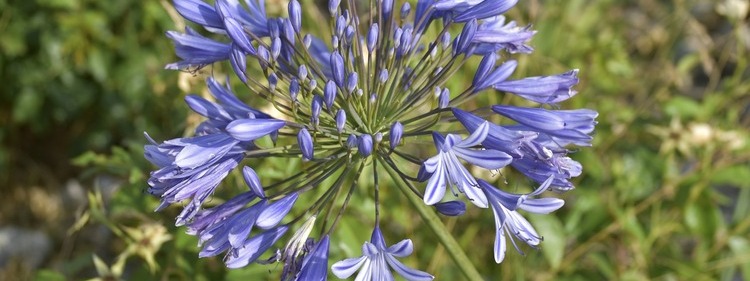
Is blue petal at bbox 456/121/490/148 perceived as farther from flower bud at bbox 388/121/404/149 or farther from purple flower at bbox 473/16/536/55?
purple flower at bbox 473/16/536/55

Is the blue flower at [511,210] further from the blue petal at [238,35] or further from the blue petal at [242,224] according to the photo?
the blue petal at [238,35]

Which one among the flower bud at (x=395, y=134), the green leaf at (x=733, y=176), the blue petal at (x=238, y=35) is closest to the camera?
the flower bud at (x=395, y=134)

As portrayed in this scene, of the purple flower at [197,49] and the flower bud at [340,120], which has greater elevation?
the purple flower at [197,49]

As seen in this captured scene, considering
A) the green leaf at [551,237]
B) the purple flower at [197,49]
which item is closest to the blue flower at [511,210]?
the purple flower at [197,49]

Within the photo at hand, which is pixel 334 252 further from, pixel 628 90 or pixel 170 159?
pixel 628 90

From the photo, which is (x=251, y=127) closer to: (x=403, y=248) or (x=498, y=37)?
(x=403, y=248)

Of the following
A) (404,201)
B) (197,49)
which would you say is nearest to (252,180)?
(197,49)

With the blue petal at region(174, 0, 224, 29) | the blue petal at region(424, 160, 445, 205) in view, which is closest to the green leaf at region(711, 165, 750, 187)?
the blue petal at region(424, 160, 445, 205)
